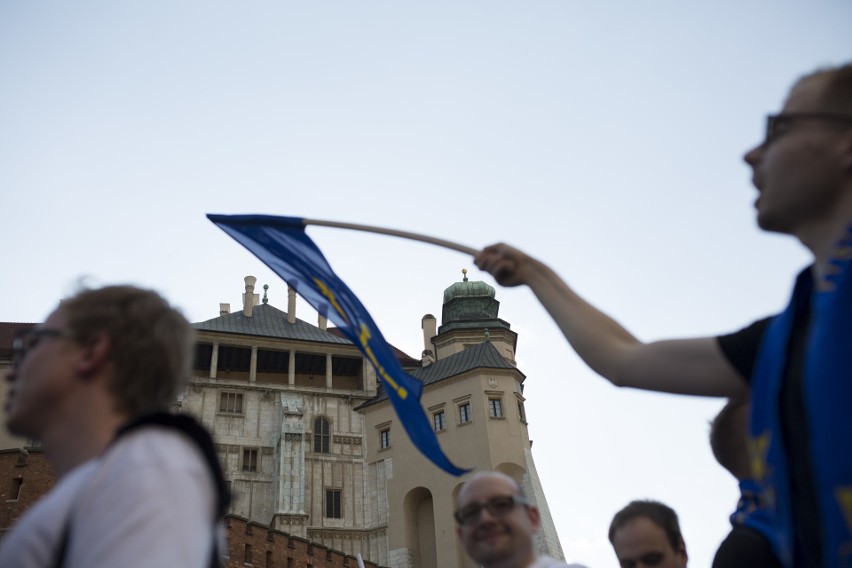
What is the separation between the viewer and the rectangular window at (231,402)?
1721 inches

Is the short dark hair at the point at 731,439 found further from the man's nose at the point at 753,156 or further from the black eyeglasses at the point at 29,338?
the black eyeglasses at the point at 29,338

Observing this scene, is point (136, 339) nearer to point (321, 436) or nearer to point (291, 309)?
point (321, 436)

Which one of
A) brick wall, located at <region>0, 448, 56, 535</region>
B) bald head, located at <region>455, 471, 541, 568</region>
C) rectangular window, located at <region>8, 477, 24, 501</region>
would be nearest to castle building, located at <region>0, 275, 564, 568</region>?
brick wall, located at <region>0, 448, 56, 535</region>

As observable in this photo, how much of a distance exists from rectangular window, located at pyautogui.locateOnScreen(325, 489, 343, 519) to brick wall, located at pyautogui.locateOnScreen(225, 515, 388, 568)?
13.6 meters

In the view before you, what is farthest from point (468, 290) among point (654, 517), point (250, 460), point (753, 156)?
point (753, 156)

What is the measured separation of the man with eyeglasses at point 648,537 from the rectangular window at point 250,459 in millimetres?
39569

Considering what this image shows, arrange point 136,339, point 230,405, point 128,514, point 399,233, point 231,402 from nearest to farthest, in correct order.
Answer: point 128,514 → point 136,339 → point 399,233 → point 230,405 → point 231,402

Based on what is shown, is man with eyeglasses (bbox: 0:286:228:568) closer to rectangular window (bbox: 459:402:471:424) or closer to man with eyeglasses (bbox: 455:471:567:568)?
man with eyeglasses (bbox: 455:471:567:568)

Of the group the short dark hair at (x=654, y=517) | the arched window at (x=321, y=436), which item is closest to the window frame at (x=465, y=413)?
the arched window at (x=321, y=436)

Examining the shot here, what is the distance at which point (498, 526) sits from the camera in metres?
3.58

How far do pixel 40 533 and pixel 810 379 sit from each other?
1984 mm

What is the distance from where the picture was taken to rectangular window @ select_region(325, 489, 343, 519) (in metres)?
40.1

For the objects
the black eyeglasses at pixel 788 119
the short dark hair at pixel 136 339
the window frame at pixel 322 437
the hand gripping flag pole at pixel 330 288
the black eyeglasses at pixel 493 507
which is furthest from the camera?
the window frame at pixel 322 437

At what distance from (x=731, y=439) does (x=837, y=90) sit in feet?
6.52
